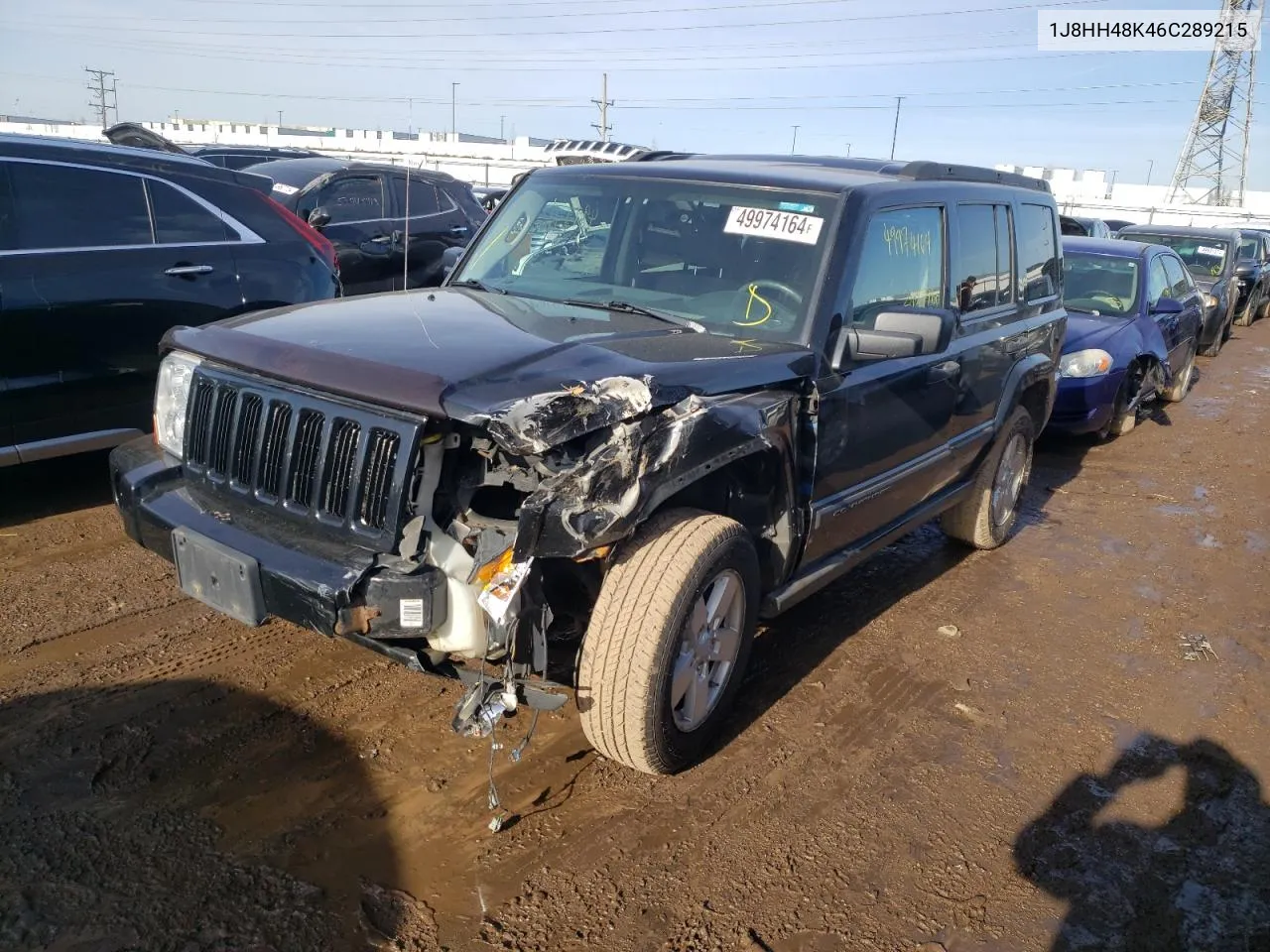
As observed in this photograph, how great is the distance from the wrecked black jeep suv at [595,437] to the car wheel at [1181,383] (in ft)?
24.7

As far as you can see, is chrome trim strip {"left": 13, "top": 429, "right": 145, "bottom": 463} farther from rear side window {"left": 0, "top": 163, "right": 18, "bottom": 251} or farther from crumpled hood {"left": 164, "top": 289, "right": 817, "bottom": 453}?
crumpled hood {"left": 164, "top": 289, "right": 817, "bottom": 453}

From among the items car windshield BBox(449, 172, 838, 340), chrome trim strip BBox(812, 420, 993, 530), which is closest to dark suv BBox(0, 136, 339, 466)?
car windshield BBox(449, 172, 838, 340)

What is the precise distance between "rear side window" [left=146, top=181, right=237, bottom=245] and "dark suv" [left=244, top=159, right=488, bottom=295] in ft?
12.0

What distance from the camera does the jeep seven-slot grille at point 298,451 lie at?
2689mm

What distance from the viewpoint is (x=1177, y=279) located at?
10.3 m

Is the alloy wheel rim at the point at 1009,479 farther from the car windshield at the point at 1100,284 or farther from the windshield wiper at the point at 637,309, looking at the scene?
the car windshield at the point at 1100,284

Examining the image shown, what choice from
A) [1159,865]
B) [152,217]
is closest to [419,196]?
[152,217]

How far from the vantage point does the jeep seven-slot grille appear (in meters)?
2.69

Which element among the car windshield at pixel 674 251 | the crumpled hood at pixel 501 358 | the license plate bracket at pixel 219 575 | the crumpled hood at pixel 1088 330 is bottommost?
the license plate bracket at pixel 219 575

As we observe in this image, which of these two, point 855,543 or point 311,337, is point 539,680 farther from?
point 855,543

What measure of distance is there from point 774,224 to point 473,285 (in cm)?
132

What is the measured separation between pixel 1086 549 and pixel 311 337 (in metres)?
4.80

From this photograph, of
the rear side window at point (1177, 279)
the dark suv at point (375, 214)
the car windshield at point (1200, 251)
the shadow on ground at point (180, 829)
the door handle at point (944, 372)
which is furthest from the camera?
the car windshield at point (1200, 251)

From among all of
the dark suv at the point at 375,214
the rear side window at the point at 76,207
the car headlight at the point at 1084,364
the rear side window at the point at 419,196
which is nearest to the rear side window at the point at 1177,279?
the car headlight at the point at 1084,364
